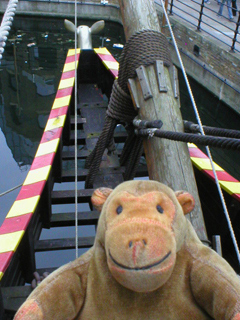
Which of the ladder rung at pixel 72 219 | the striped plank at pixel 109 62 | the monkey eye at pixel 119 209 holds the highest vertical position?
the monkey eye at pixel 119 209

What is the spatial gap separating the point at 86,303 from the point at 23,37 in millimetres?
8855

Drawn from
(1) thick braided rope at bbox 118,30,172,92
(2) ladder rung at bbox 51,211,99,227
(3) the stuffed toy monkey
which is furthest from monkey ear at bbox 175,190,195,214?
(2) ladder rung at bbox 51,211,99,227

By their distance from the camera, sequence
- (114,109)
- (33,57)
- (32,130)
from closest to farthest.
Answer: (114,109) < (32,130) < (33,57)

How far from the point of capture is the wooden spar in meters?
1.75

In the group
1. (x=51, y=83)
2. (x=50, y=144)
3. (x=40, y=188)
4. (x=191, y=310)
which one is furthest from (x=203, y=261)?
(x=51, y=83)

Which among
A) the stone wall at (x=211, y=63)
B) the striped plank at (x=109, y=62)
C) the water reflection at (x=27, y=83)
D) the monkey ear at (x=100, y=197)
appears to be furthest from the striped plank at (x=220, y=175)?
the stone wall at (x=211, y=63)

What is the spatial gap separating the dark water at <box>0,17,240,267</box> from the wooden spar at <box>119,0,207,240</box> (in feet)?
4.92

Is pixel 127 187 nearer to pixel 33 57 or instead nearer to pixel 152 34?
pixel 152 34

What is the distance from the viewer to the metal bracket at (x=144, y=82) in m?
2.03

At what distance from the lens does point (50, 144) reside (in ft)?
9.33

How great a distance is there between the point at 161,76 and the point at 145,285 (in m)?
1.42

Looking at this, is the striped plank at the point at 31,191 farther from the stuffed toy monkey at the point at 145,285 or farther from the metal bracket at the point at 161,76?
the metal bracket at the point at 161,76

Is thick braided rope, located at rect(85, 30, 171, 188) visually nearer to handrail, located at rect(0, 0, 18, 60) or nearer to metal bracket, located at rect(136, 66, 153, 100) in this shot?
metal bracket, located at rect(136, 66, 153, 100)

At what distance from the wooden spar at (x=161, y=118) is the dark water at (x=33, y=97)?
150 centimetres
